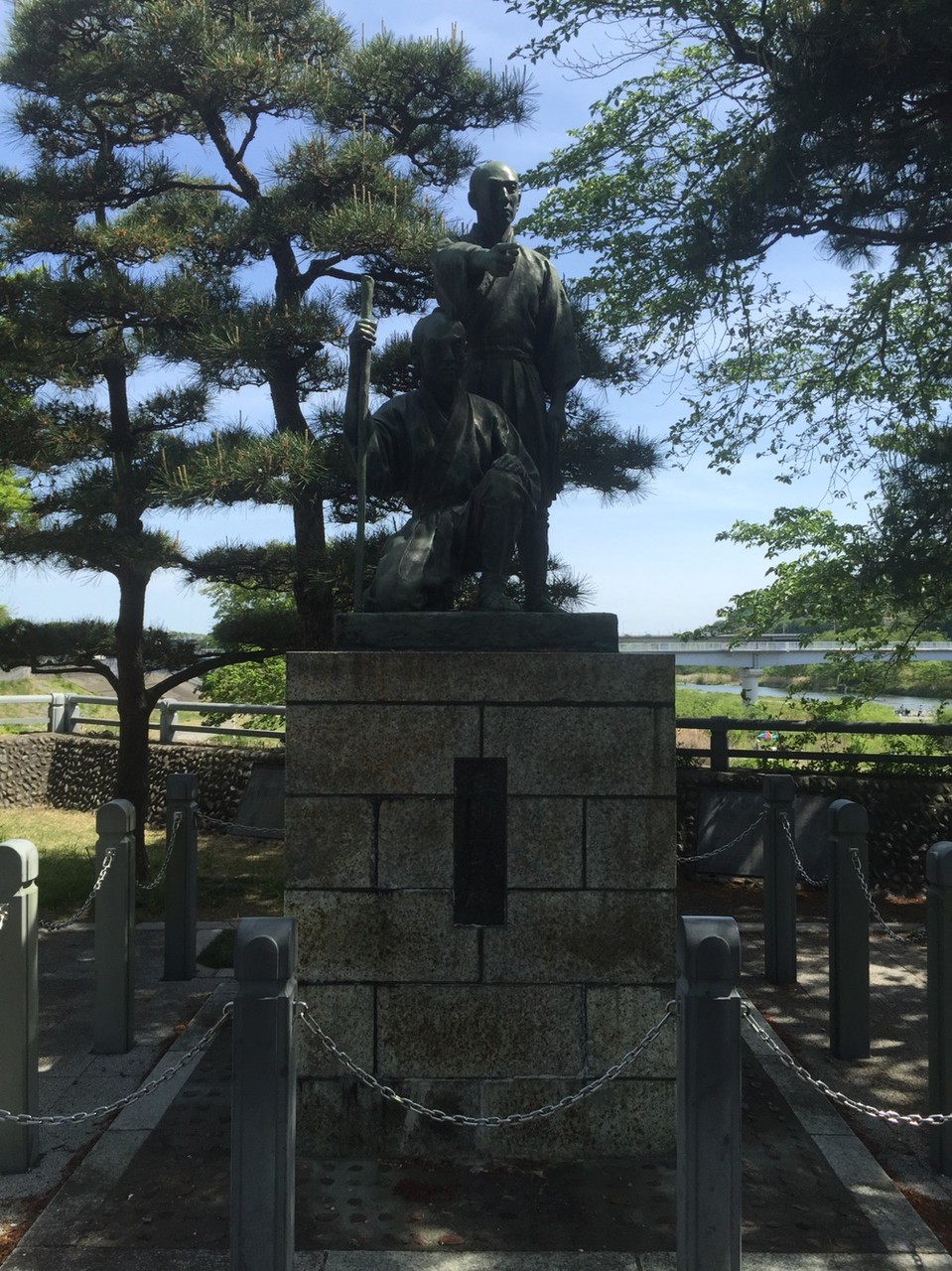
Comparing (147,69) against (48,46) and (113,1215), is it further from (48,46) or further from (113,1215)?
(113,1215)

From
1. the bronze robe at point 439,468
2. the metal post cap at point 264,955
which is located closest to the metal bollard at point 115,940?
the bronze robe at point 439,468

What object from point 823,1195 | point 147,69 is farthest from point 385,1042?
point 147,69

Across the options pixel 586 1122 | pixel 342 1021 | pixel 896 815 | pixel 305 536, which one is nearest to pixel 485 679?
pixel 342 1021

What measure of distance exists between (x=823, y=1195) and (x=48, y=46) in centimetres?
963

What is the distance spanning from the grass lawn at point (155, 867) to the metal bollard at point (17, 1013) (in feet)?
13.2

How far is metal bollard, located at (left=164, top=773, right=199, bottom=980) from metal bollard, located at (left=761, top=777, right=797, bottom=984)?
3.58m

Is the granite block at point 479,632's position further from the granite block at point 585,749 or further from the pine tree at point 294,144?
the pine tree at point 294,144

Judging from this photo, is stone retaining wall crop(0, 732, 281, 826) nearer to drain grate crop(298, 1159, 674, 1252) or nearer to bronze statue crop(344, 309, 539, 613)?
bronze statue crop(344, 309, 539, 613)

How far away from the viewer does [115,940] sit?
530cm

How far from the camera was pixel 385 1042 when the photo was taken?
4199mm

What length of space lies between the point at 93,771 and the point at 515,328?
11621 millimetres

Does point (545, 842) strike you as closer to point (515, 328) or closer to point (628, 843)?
point (628, 843)

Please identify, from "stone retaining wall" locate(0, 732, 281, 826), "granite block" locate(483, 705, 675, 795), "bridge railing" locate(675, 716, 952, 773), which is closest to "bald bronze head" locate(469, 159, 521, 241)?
"granite block" locate(483, 705, 675, 795)

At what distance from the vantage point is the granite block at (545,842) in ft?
13.9
